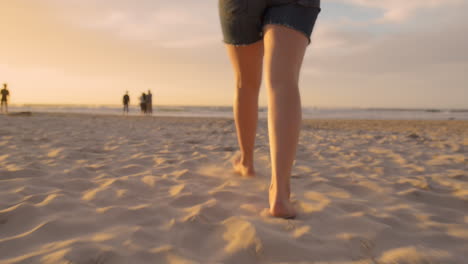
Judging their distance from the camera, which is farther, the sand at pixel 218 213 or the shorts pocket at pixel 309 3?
the shorts pocket at pixel 309 3

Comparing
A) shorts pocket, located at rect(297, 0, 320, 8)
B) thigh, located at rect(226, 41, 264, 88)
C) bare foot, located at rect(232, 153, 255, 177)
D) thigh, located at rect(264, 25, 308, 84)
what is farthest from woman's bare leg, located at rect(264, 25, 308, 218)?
bare foot, located at rect(232, 153, 255, 177)

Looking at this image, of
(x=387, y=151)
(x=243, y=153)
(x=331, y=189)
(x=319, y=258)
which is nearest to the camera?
(x=319, y=258)

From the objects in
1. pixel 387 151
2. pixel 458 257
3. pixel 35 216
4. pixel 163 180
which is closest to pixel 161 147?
pixel 163 180

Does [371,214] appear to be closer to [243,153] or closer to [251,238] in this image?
[251,238]

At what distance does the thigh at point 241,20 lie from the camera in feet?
4.32

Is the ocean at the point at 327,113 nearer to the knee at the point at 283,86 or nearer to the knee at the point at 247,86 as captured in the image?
the knee at the point at 247,86

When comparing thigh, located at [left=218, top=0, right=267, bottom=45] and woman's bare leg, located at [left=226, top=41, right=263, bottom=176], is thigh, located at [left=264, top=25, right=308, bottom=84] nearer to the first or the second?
thigh, located at [left=218, top=0, right=267, bottom=45]

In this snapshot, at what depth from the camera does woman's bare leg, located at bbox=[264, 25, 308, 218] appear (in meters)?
1.21

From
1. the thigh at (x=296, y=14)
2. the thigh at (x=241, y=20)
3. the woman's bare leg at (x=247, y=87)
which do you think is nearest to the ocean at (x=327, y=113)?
the woman's bare leg at (x=247, y=87)

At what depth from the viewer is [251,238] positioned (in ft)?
3.29

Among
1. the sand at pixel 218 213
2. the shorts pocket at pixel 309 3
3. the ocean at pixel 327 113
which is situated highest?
the shorts pocket at pixel 309 3

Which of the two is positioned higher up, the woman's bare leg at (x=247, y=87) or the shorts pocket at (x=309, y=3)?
the shorts pocket at (x=309, y=3)

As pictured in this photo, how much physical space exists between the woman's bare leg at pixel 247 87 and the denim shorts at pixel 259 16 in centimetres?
10

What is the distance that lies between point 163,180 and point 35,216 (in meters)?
0.71
